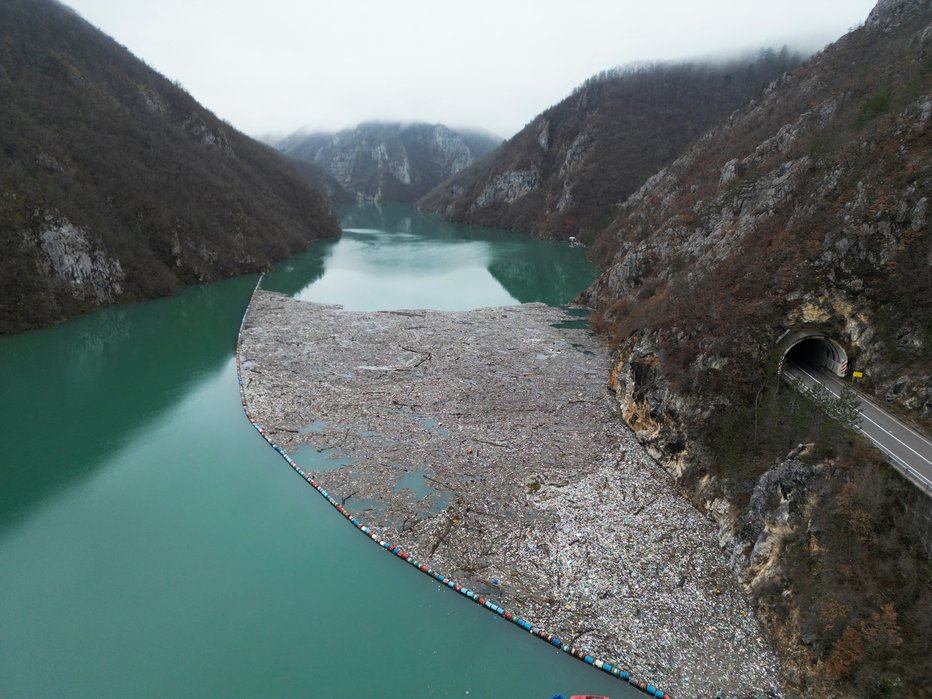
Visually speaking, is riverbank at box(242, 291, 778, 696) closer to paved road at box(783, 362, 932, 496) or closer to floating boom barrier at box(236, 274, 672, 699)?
floating boom barrier at box(236, 274, 672, 699)

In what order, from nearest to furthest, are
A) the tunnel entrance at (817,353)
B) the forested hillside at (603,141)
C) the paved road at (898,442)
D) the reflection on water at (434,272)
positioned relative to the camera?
1. the paved road at (898,442)
2. the tunnel entrance at (817,353)
3. the reflection on water at (434,272)
4. the forested hillside at (603,141)

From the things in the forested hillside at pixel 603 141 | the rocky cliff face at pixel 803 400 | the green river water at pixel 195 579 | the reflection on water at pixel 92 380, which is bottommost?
the reflection on water at pixel 92 380

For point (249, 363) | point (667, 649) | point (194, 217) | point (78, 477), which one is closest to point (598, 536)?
point (667, 649)

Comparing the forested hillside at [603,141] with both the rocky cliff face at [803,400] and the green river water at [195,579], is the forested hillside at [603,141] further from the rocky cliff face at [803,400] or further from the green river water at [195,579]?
the green river water at [195,579]

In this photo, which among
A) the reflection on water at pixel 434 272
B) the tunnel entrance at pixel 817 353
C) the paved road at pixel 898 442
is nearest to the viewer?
the paved road at pixel 898 442

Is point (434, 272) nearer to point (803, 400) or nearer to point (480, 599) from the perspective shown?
point (803, 400)

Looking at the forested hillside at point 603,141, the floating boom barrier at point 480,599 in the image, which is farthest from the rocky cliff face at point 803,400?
the forested hillside at point 603,141

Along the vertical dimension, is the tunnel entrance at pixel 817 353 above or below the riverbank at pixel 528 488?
above
